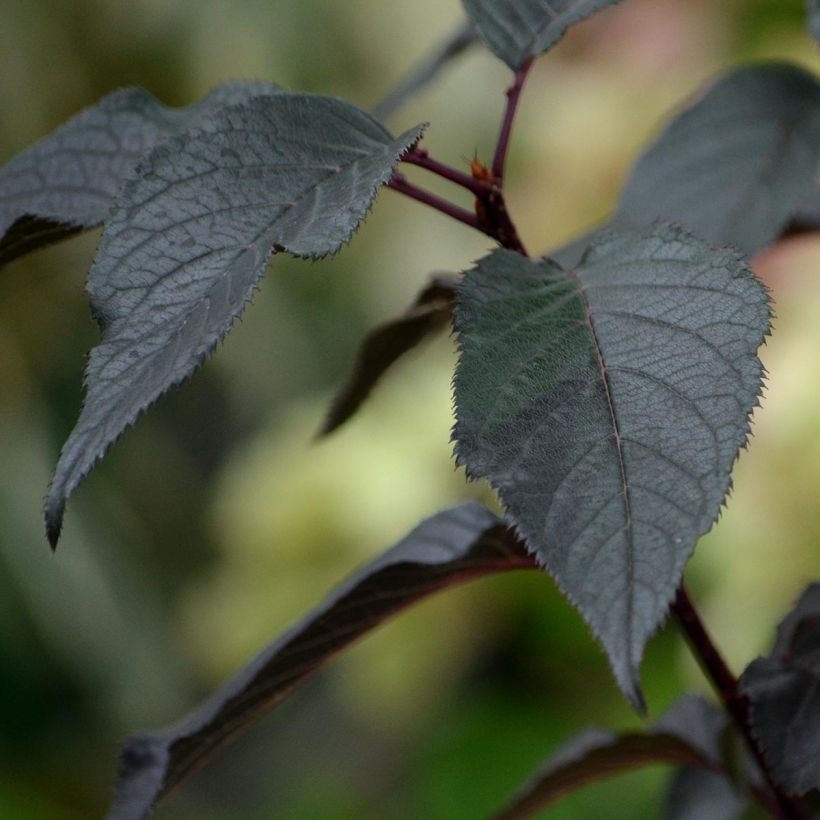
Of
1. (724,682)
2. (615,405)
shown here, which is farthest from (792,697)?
(615,405)

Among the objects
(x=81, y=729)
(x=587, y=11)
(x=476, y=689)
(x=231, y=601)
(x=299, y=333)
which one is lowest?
(x=476, y=689)

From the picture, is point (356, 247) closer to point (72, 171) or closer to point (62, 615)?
point (62, 615)

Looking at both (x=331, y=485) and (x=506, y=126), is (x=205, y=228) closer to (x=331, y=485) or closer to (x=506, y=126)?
(x=506, y=126)

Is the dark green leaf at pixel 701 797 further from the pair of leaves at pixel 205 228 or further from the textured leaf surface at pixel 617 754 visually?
the pair of leaves at pixel 205 228

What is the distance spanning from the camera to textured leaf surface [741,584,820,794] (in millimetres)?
375

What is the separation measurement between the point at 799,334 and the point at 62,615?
1474mm

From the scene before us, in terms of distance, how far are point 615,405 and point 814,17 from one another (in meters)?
0.22

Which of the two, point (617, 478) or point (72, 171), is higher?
point (72, 171)

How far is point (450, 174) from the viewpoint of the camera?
1.18 ft

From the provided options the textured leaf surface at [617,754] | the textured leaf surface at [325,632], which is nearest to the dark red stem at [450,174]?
the textured leaf surface at [325,632]

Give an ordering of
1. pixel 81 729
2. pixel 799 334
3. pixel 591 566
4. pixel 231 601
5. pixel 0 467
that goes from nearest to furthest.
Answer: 1. pixel 591 566
2. pixel 799 334
3. pixel 231 601
4. pixel 0 467
5. pixel 81 729

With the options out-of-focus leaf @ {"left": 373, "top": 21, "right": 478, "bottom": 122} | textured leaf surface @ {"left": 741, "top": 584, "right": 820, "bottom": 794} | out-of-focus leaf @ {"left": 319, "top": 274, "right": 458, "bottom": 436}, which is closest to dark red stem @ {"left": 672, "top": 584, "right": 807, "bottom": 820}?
textured leaf surface @ {"left": 741, "top": 584, "right": 820, "bottom": 794}

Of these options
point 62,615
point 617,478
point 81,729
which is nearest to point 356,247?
point 62,615

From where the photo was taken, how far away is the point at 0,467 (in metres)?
2.20
